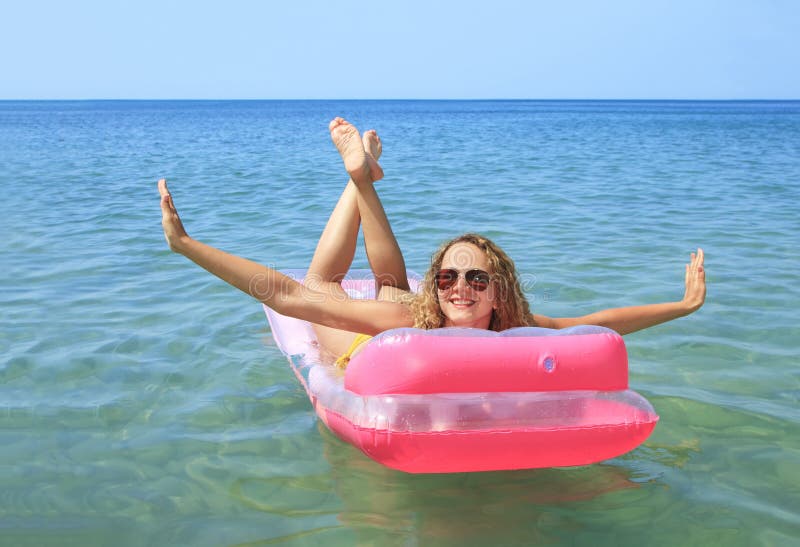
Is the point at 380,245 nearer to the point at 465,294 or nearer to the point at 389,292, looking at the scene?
the point at 389,292

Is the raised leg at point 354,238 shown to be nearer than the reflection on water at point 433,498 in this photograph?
No

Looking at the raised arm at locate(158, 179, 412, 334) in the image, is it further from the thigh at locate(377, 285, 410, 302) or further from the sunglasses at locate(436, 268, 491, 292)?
the thigh at locate(377, 285, 410, 302)

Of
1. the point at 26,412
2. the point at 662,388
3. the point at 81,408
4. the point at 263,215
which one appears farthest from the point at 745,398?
the point at 263,215

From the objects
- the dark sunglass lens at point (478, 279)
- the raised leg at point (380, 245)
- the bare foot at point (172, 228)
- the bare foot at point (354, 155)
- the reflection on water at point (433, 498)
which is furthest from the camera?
the raised leg at point (380, 245)

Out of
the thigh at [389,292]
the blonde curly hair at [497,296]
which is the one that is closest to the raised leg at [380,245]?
the thigh at [389,292]

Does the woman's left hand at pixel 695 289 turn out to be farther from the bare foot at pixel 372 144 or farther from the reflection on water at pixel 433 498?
the bare foot at pixel 372 144

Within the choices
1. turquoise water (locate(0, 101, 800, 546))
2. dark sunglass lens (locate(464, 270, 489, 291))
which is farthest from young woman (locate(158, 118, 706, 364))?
turquoise water (locate(0, 101, 800, 546))

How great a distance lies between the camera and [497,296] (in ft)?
8.85

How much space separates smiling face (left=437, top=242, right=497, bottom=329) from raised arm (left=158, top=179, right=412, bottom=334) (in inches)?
6.0

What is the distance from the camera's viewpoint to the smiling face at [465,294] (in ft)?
8.63

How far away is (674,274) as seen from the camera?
16.8 ft

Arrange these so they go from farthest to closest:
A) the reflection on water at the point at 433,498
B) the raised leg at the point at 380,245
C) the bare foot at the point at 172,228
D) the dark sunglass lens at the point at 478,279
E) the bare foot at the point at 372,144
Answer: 1. the bare foot at the point at 372,144
2. the raised leg at the point at 380,245
3. the dark sunglass lens at the point at 478,279
4. the reflection on water at the point at 433,498
5. the bare foot at the point at 172,228

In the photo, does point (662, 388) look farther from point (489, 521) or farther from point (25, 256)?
point (25, 256)

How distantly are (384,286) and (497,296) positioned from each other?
29.9 inches
